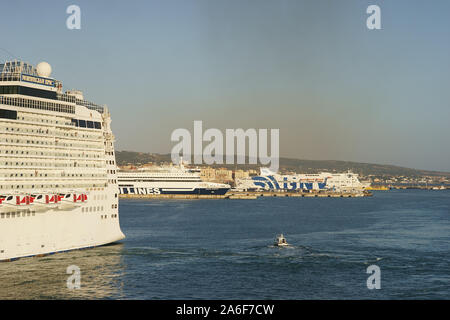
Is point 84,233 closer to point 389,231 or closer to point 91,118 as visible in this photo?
point 91,118

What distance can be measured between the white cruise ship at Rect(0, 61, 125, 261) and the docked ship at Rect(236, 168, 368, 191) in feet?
416

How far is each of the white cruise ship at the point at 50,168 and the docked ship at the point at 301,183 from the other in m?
127

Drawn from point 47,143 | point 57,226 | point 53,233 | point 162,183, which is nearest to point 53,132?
point 47,143

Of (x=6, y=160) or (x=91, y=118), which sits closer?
(x=6, y=160)

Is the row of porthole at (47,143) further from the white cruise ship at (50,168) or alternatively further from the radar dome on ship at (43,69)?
the radar dome on ship at (43,69)

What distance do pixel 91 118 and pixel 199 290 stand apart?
17083 millimetres

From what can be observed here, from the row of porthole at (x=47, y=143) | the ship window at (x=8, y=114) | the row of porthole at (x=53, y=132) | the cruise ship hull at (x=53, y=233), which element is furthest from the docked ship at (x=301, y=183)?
the ship window at (x=8, y=114)

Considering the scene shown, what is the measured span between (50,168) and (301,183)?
437 feet

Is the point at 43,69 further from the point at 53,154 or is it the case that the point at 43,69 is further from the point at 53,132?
the point at 53,154

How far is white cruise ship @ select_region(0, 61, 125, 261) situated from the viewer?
32.8m

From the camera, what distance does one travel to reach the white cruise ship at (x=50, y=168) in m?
32.8

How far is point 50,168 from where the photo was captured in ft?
118
